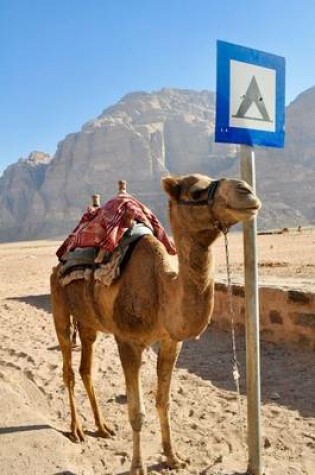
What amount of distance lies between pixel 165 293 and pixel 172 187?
2.60ft

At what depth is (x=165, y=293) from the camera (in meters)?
3.61

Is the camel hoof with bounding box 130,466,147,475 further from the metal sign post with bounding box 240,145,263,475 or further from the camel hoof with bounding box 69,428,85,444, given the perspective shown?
the camel hoof with bounding box 69,428,85,444

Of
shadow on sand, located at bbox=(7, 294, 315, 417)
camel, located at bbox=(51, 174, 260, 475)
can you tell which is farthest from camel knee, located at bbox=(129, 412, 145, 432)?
shadow on sand, located at bbox=(7, 294, 315, 417)

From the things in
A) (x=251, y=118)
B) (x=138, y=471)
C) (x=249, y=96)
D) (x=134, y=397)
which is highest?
(x=249, y=96)

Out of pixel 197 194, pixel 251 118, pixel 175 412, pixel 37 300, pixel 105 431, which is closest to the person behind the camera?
pixel 197 194

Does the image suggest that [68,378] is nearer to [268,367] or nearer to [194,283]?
[194,283]

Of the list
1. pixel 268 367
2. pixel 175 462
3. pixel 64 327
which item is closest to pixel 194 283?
pixel 175 462

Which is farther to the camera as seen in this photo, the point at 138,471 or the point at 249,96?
the point at 138,471

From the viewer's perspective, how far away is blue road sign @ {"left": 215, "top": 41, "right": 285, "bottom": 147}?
132 inches

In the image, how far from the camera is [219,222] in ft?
10.3

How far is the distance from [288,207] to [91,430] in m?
97.8

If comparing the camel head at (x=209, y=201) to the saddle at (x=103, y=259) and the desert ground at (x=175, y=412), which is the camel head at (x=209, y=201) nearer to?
the saddle at (x=103, y=259)

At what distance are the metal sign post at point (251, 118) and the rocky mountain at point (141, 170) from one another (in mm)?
90147

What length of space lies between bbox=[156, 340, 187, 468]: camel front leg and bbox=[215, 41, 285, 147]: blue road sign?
1.83m
